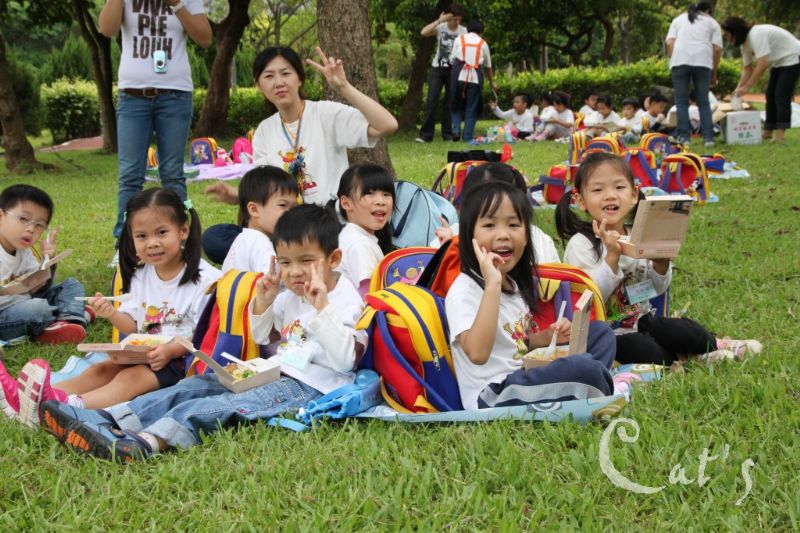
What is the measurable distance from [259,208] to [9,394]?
1522 millimetres

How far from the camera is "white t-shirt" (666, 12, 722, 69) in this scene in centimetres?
968

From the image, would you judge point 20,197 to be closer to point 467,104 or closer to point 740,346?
point 740,346

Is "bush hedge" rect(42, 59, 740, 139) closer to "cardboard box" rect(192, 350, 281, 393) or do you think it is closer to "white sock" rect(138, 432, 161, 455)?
"cardboard box" rect(192, 350, 281, 393)

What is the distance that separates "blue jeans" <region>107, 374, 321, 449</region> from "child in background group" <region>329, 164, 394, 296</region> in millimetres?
840

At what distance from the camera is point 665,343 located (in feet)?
10.8

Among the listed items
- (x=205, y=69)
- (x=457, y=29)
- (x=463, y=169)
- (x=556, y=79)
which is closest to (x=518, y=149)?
(x=457, y=29)

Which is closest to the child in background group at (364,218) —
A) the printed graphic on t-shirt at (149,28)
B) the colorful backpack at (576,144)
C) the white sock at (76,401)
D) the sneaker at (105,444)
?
the white sock at (76,401)

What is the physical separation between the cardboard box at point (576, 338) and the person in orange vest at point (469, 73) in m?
9.97

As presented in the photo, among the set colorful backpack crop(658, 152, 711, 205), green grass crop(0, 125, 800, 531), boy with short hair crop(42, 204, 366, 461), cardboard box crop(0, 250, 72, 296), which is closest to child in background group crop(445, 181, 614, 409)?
green grass crop(0, 125, 800, 531)

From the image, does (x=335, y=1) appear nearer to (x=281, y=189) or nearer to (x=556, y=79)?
(x=281, y=189)

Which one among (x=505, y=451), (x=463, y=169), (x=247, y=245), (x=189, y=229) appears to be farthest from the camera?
(x=463, y=169)

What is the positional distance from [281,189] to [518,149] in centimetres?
831

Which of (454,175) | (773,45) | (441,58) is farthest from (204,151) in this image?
(773,45)

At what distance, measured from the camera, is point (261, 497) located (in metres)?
2.19
